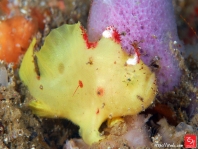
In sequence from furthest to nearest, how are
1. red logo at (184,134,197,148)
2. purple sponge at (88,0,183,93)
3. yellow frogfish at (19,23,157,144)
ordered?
1. purple sponge at (88,0,183,93)
2. yellow frogfish at (19,23,157,144)
3. red logo at (184,134,197,148)

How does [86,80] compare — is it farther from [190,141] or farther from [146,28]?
[190,141]

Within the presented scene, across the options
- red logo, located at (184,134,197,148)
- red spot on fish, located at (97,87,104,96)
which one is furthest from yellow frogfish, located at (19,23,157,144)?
red logo, located at (184,134,197,148)

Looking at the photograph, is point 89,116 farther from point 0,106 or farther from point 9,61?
point 9,61

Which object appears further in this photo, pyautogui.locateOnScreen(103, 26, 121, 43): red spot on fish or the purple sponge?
the purple sponge

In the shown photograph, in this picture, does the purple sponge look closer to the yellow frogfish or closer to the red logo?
the yellow frogfish

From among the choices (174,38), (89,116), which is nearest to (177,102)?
(174,38)

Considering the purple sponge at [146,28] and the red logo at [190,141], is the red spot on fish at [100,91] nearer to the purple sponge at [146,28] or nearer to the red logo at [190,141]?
the purple sponge at [146,28]
